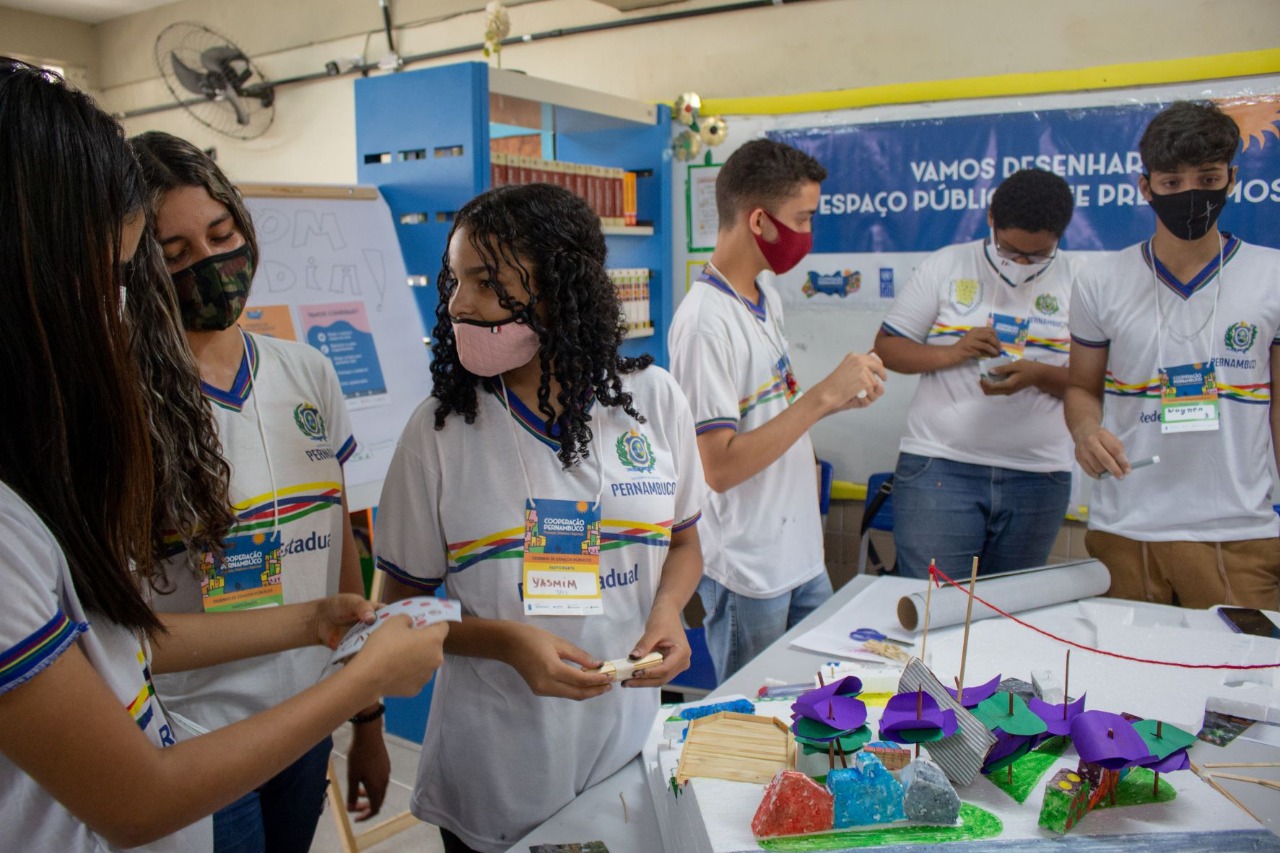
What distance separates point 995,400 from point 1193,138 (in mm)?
847

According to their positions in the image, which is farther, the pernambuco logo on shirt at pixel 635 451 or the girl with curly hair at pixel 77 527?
the pernambuco logo on shirt at pixel 635 451

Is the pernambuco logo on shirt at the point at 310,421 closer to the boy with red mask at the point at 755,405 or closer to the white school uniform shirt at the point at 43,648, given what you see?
the white school uniform shirt at the point at 43,648

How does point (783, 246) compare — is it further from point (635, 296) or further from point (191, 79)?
point (191, 79)

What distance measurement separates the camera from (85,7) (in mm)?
7020

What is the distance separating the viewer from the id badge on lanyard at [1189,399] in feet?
7.22

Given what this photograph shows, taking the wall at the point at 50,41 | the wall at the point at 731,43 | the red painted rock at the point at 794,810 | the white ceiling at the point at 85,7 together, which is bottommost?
the red painted rock at the point at 794,810

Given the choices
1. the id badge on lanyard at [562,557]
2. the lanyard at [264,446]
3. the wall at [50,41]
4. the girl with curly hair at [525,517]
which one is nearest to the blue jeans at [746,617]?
the girl with curly hair at [525,517]

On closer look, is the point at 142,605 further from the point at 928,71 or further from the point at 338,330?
the point at 928,71

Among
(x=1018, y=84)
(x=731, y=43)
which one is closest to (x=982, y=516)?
(x=1018, y=84)

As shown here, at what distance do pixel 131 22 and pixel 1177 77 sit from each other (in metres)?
7.33

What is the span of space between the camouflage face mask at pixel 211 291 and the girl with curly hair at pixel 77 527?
1.88 feet

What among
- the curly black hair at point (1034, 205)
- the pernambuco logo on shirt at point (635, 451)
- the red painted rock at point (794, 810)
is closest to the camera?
the red painted rock at point (794, 810)

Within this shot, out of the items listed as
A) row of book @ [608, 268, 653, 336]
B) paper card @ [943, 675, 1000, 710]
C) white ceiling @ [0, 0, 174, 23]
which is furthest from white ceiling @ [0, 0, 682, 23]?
paper card @ [943, 675, 1000, 710]

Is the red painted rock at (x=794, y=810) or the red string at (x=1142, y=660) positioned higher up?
the red painted rock at (x=794, y=810)
